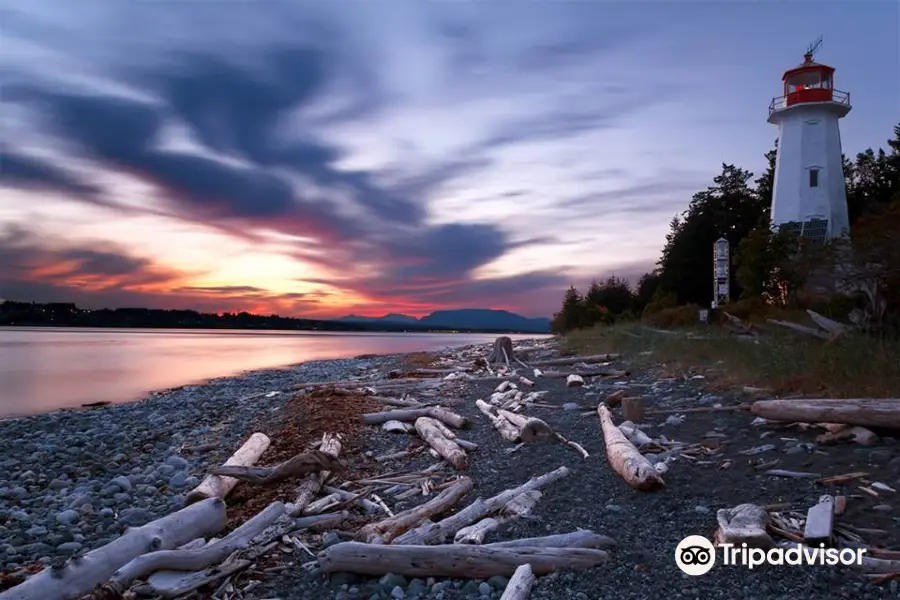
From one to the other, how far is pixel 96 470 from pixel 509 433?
580cm

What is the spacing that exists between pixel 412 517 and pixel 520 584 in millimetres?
1598

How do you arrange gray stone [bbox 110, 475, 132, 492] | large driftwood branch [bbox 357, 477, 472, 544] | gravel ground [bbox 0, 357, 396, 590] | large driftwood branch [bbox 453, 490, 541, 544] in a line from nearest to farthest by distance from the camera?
large driftwood branch [bbox 453, 490, 541, 544]
large driftwood branch [bbox 357, 477, 472, 544]
gravel ground [bbox 0, 357, 396, 590]
gray stone [bbox 110, 475, 132, 492]

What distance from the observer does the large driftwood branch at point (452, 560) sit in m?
4.07

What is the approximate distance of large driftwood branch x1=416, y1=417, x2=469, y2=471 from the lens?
720 cm

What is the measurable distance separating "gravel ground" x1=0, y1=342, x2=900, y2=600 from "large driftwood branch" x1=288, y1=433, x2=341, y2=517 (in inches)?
13.5

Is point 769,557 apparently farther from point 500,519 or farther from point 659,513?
point 500,519

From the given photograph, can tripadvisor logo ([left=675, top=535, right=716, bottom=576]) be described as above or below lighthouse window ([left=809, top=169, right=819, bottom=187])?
below

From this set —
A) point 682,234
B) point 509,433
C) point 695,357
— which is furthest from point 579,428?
point 682,234

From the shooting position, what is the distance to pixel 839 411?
6395 millimetres

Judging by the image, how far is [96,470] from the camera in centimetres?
827

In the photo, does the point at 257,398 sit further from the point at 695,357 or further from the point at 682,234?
the point at 682,234

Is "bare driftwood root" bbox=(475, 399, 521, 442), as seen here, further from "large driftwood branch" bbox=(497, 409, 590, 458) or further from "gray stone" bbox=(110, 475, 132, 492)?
"gray stone" bbox=(110, 475, 132, 492)

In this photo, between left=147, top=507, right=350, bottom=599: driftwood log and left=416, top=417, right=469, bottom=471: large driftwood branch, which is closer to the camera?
left=147, top=507, right=350, bottom=599: driftwood log

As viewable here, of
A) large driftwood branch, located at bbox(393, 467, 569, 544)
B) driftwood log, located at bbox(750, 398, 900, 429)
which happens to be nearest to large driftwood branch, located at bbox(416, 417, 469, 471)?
large driftwood branch, located at bbox(393, 467, 569, 544)
